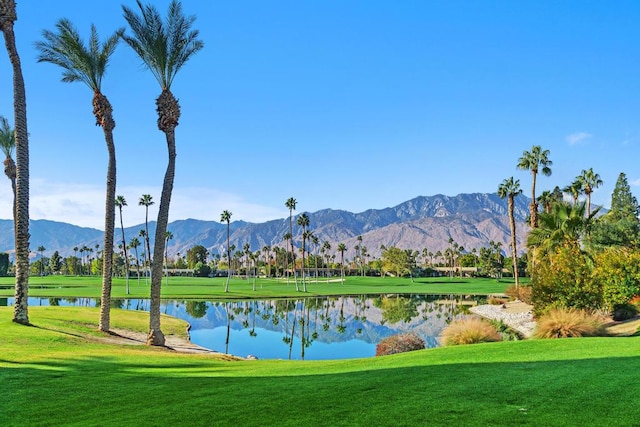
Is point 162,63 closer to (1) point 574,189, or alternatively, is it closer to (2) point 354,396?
(2) point 354,396

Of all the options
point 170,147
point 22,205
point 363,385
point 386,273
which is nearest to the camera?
point 363,385

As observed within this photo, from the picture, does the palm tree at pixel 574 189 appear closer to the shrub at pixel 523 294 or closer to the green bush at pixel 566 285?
the shrub at pixel 523 294

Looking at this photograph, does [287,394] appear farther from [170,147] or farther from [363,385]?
[170,147]

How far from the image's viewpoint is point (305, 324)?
157 ft

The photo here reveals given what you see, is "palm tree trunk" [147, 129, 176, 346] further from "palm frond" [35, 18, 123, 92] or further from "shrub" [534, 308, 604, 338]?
"shrub" [534, 308, 604, 338]

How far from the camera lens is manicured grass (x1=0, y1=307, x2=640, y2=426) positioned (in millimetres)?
7688

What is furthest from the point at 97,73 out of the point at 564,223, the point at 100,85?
the point at 564,223

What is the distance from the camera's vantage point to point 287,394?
9.38m

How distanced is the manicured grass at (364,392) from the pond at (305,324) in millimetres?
17049

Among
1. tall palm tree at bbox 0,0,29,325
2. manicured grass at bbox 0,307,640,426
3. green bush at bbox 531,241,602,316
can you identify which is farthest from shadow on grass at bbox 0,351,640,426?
green bush at bbox 531,241,602,316

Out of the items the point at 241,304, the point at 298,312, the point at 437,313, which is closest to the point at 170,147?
the point at 298,312

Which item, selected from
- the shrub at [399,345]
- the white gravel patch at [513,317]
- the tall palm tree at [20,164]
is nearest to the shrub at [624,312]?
the white gravel patch at [513,317]

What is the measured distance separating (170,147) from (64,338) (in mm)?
10254

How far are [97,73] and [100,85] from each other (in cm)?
67
